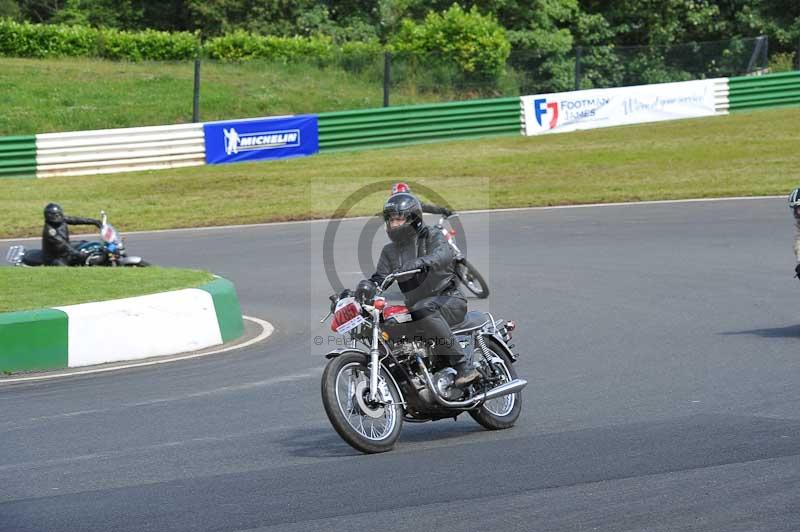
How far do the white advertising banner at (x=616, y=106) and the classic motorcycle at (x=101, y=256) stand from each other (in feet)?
58.9

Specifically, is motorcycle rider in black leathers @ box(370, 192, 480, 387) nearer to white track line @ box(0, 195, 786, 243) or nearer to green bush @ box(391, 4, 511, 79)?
white track line @ box(0, 195, 786, 243)

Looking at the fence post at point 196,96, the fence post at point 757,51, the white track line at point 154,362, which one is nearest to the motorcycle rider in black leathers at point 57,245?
the white track line at point 154,362

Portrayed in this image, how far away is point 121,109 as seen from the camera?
1417 inches

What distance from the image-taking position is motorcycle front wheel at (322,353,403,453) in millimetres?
7605

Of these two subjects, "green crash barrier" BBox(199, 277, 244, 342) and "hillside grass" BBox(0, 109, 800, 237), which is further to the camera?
"hillside grass" BBox(0, 109, 800, 237)

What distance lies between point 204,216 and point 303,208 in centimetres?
197

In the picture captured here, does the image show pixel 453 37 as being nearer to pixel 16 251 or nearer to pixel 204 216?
pixel 204 216

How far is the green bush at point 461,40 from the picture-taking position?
1446 inches

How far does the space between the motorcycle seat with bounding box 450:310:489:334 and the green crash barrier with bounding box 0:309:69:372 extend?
432 centimetres

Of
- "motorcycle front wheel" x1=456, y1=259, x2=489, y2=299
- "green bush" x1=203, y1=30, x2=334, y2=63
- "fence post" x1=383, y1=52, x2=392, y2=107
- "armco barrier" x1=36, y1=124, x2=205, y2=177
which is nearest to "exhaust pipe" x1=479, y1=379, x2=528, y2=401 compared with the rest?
"motorcycle front wheel" x1=456, y1=259, x2=489, y2=299

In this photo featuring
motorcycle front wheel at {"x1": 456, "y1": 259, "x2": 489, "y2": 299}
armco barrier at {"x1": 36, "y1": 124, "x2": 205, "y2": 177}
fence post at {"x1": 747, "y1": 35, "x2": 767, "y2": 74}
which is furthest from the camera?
fence post at {"x1": 747, "y1": 35, "x2": 767, "y2": 74}

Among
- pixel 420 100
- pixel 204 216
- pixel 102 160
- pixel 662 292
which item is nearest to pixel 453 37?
pixel 420 100

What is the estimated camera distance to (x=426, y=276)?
27.4 feet

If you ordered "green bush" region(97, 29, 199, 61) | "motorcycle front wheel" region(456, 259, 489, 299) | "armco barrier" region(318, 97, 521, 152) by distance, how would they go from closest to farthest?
"motorcycle front wheel" region(456, 259, 489, 299) < "armco barrier" region(318, 97, 521, 152) < "green bush" region(97, 29, 199, 61)
